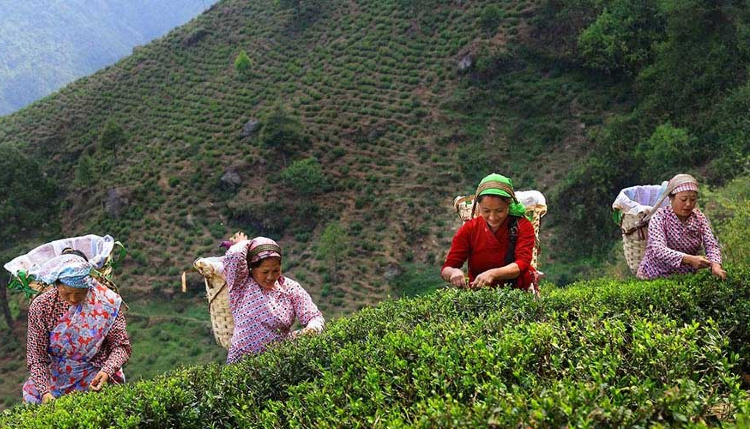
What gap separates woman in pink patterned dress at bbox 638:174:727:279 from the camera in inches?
170

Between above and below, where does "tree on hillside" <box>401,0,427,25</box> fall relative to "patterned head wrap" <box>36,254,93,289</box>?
above

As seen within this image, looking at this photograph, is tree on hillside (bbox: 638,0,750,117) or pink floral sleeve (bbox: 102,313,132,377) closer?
pink floral sleeve (bbox: 102,313,132,377)

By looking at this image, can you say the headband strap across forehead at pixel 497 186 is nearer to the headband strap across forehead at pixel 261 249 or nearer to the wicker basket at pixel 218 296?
the headband strap across forehead at pixel 261 249

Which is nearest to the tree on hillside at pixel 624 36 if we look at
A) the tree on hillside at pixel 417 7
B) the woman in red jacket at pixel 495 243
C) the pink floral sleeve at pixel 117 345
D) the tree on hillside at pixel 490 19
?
the tree on hillside at pixel 490 19

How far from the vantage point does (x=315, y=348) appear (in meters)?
3.41

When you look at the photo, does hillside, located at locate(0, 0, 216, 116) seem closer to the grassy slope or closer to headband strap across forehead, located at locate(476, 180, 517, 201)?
the grassy slope

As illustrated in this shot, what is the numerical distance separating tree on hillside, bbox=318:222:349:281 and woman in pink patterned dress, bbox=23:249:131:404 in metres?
21.4

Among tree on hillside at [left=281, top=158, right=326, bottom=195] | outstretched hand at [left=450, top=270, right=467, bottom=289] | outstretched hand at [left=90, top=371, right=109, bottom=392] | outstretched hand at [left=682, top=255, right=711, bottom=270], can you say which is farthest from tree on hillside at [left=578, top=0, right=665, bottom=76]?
outstretched hand at [left=90, top=371, right=109, bottom=392]

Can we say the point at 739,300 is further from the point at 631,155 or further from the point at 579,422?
the point at 631,155

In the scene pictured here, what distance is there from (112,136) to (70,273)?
1345 inches

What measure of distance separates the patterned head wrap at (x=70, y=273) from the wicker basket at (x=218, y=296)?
28.3 inches

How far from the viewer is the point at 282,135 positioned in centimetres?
3247

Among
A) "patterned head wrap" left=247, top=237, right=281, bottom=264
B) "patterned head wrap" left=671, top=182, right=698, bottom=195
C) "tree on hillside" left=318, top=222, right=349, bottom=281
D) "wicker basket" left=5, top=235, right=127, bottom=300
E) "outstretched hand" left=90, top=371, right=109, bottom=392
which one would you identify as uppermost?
"wicker basket" left=5, top=235, right=127, bottom=300

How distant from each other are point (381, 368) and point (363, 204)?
2667 cm
